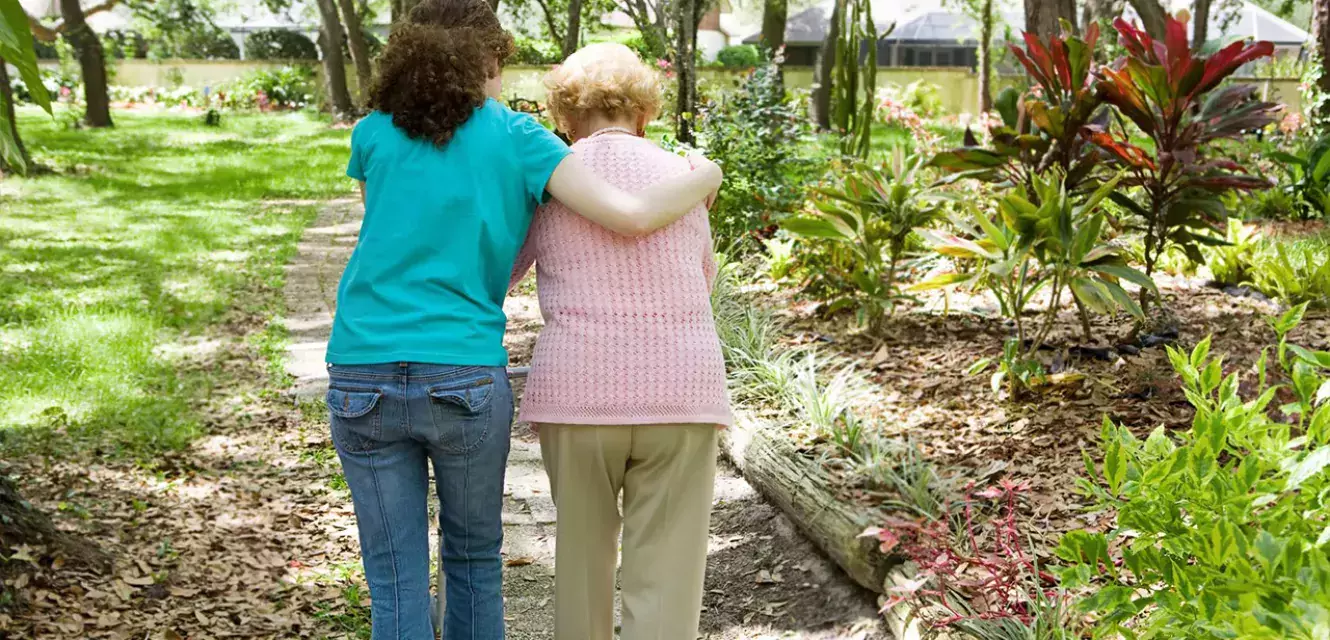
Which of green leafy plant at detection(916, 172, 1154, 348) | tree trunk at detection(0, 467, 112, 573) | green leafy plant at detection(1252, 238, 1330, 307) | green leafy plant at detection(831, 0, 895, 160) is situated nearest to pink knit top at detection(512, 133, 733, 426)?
tree trunk at detection(0, 467, 112, 573)

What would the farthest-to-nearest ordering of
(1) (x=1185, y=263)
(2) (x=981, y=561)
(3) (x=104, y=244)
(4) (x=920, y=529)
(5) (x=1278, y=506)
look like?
(3) (x=104, y=244) → (1) (x=1185, y=263) → (4) (x=920, y=529) → (2) (x=981, y=561) → (5) (x=1278, y=506)

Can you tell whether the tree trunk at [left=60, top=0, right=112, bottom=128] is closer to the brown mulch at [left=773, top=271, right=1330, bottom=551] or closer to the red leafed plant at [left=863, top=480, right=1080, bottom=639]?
the brown mulch at [left=773, top=271, right=1330, bottom=551]

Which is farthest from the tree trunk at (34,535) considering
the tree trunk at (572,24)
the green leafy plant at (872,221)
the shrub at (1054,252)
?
the tree trunk at (572,24)

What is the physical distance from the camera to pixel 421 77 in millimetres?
2352

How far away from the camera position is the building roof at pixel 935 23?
29703 mm

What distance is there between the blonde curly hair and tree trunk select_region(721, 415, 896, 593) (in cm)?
159

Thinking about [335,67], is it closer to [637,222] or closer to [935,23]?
[935,23]

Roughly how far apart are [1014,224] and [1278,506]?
8.09ft

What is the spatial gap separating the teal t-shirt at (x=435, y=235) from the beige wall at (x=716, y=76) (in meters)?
18.9

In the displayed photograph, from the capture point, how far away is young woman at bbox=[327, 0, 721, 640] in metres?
2.35

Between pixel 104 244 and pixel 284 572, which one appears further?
pixel 104 244

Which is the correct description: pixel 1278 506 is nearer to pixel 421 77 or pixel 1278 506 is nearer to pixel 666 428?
pixel 666 428

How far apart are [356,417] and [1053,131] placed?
3576 mm

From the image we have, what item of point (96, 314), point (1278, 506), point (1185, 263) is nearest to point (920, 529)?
point (1278, 506)
